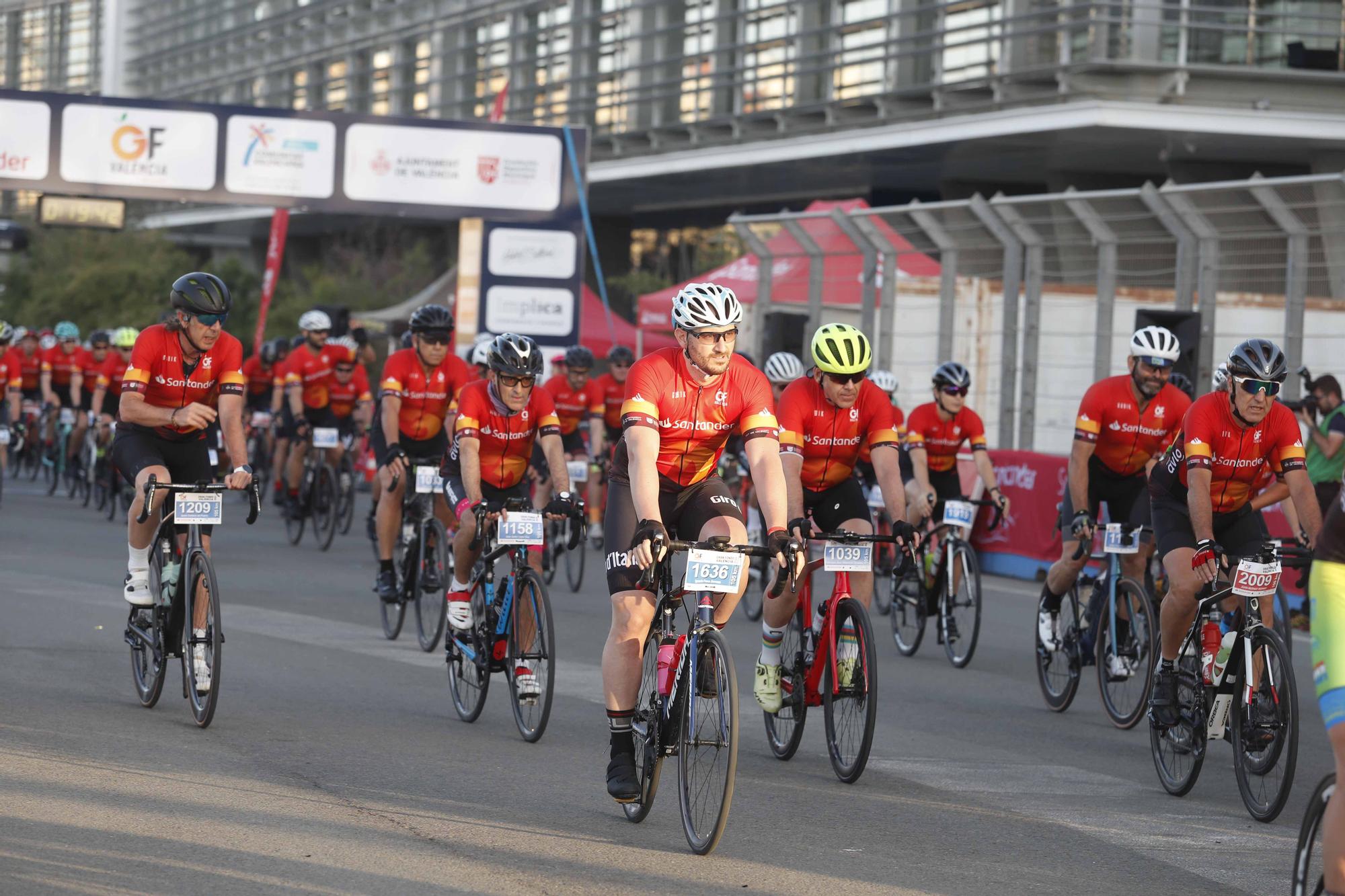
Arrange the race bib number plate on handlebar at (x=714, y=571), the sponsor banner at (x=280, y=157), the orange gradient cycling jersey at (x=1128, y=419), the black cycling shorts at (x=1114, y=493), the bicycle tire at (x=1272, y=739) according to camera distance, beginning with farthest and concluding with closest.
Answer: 1. the sponsor banner at (x=280, y=157)
2. the black cycling shorts at (x=1114, y=493)
3. the orange gradient cycling jersey at (x=1128, y=419)
4. the bicycle tire at (x=1272, y=739)
5. the race bib number plate on handlebar at (x=714, y=571)

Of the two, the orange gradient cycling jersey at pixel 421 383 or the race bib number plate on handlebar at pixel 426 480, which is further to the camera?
the orange gradient cycling jersey at pixel 421 383

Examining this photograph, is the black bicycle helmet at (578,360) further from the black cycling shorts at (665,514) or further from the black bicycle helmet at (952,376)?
the black cycling shorts at (665,514)

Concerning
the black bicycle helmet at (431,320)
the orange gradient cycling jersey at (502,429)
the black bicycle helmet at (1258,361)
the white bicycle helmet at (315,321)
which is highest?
the white bicycle helmet at (315,321)

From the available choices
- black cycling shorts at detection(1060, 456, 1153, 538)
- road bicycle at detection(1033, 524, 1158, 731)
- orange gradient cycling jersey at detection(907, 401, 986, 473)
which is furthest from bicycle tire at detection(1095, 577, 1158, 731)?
orange gradient cycling jersey at detection(907, 401, 986, 473)

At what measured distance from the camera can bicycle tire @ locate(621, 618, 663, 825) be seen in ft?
22.1

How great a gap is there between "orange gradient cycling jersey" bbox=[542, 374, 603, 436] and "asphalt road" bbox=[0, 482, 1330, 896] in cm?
521

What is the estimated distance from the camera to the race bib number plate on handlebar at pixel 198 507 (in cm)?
858

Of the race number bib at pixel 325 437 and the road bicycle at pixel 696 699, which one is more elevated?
the race number bib at pixel 325 437

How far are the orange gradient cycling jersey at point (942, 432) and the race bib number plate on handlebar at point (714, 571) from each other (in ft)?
21.7

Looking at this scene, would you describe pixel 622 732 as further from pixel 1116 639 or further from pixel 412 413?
pixel 412 413

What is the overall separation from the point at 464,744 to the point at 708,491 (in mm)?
2006

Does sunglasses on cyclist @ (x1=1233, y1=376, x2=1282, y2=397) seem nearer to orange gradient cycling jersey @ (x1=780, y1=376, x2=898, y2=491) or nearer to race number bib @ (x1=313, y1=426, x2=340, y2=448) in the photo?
orange gradient cycling jersey @ (x1=780, y1=376, x2=898, y2=491)

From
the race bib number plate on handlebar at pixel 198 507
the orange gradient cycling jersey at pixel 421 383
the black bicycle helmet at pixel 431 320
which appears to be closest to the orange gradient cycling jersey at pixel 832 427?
the race bib number plate on handlebar at pixel 198 507

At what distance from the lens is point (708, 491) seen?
23.4ft
